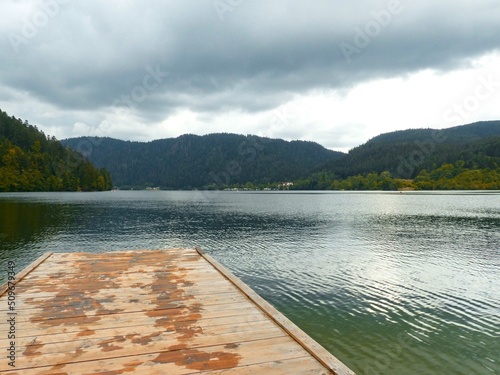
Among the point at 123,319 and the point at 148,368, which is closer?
the point at 148,368

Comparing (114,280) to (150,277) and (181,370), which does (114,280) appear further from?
(181,370)

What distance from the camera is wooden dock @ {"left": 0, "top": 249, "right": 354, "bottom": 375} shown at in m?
5.68

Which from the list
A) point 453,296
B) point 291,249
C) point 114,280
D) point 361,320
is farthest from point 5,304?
point 291,249

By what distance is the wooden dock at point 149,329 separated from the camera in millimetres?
5684

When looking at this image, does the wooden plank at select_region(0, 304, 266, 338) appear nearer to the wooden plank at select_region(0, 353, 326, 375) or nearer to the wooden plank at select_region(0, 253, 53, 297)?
the wooden plank at select_region(0, 353, 326, 375)

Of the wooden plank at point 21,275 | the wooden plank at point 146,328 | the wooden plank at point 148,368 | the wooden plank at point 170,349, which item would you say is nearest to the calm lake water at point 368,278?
the wooden plank at point 146,328

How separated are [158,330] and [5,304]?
4712mm

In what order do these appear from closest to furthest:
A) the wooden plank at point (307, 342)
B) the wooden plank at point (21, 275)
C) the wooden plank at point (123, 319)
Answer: the wooden plank at point (307, 342) < the wooden plank at point (123, 319) < the wooden plank at point (21, 275)

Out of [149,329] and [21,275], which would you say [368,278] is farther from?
[21,275]

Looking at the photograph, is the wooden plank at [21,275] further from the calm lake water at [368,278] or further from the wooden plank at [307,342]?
the calm lake water at [368,278]

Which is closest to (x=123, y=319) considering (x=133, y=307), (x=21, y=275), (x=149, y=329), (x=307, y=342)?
(x=133, y=307)

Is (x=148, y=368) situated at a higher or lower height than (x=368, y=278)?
higher

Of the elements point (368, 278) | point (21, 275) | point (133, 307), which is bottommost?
point (368, 278)

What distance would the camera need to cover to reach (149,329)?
7.21 metres
